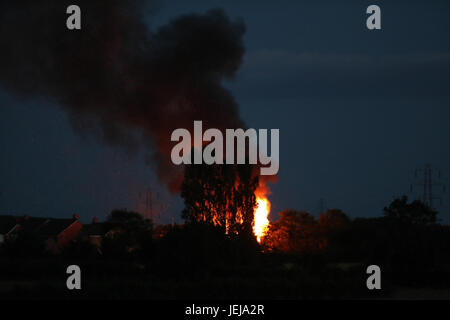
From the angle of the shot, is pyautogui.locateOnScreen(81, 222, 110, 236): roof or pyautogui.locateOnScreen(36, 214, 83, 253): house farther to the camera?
pyautogui.locateOnScreen(81, 222, 110, 236): roof

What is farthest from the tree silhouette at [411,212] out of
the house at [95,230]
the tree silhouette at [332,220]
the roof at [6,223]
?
the roof at [6,223]

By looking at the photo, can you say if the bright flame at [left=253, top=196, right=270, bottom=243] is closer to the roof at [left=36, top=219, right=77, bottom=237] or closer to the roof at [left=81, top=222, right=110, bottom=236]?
the roof at [left=81, top=222, right=110, bottom=236]

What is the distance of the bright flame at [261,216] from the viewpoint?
4000cm

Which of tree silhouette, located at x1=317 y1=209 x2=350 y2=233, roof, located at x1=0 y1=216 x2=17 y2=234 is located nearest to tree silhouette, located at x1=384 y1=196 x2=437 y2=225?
tree silhouette, located at x1=317 y1=209 x2=350 y2=233

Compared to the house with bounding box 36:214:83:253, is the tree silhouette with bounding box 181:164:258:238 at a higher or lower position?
higher

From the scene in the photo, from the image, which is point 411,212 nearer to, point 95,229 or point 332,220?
point 332,220

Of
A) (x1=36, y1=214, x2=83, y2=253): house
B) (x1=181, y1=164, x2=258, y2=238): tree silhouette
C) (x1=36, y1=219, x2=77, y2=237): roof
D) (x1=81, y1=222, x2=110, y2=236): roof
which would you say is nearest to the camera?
(x1=181, y1=164, x2=258, y2=238): tree silhouette

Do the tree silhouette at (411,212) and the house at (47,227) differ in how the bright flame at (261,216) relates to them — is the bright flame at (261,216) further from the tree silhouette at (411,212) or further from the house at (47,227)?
the house at (47,227)

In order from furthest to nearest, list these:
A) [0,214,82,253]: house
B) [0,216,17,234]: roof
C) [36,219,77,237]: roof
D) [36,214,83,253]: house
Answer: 1. [0,216,17,234]: roof
2. [36,219,77,237]: roof
3. [0,214,82,253]: house
4. [36,214,83,253]: house

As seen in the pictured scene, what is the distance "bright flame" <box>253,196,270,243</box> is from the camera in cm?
4000

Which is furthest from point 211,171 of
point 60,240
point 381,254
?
point 60,240

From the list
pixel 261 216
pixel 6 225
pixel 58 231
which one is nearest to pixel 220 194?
pixel 261 216
